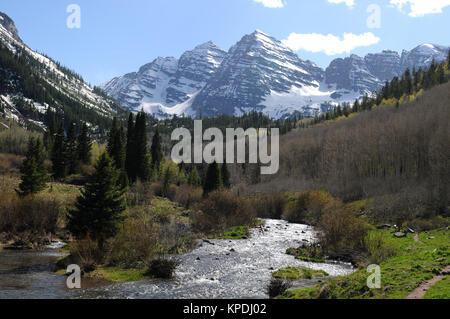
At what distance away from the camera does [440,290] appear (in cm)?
1527

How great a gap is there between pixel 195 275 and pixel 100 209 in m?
10.9

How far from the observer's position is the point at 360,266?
1190 inches

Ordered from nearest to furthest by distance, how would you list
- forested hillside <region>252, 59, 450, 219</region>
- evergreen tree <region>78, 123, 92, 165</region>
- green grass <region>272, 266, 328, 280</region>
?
green grass <region>272, 266, 328, 280</region>
forested hillside <region>252, 59, 450, 219</region>
evergreen tree <region>78, 123, 92, 165</region>

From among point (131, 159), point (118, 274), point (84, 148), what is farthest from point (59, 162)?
point (118, 274)

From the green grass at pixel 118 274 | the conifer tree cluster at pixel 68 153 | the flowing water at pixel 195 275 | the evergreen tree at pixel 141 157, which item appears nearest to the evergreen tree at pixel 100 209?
the green grass at pixel 118 274

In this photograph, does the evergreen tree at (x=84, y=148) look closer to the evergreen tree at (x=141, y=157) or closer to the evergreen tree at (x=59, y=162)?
the evergreen tree at (x=59, y=162)

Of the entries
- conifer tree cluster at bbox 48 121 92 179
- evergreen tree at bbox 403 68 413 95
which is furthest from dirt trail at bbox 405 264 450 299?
evergreen tree at bbox 403 68 413 95

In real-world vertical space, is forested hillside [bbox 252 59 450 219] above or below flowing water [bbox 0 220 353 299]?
above

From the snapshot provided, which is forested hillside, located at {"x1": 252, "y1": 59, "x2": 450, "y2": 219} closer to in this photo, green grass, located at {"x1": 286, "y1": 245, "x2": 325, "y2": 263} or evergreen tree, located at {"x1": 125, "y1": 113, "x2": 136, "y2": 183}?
green grass, located at {"x1": 286, "y1": 245, "x2": 325, "y2": 263}

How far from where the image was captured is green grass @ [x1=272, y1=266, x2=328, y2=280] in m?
27.5

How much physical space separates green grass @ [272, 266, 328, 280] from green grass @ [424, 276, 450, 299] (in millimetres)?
12036

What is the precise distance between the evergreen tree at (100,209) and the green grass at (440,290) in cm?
2513

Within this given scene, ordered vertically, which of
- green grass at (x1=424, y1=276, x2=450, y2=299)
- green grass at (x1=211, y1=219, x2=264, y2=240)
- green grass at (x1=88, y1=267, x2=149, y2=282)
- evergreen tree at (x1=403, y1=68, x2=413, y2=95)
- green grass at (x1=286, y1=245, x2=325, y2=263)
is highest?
evergreen tree at (x1=403, y1=68, x2=413, y2=95)

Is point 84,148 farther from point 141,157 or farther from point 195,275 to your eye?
point 195,275
